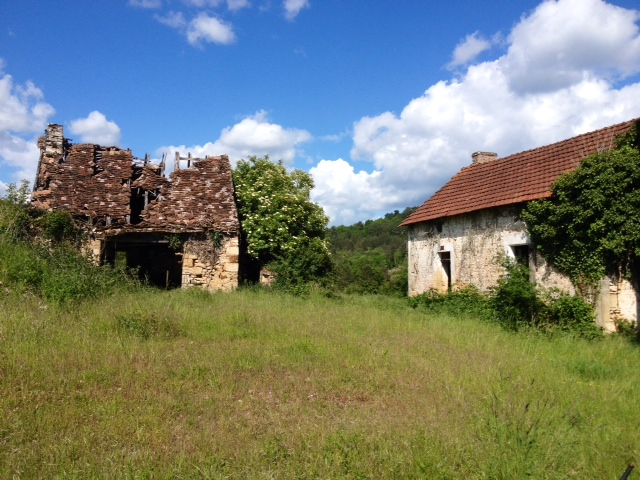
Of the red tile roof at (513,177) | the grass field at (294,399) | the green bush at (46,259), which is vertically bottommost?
the grass field at (294,399)

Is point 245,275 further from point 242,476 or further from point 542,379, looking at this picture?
point 242,476

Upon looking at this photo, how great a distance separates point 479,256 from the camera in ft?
47.5

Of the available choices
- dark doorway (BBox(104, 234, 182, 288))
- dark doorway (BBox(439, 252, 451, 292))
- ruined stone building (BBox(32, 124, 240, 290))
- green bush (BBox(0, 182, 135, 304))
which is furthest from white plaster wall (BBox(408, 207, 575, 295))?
dark doorway (BBox(104, 234, 182, 288))

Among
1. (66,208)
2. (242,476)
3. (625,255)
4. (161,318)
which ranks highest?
(66,208)

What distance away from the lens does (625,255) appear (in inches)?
424

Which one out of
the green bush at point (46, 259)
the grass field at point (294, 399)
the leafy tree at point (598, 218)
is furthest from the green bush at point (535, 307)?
the green bush at point (46, 259)

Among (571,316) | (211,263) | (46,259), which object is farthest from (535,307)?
(46,259)

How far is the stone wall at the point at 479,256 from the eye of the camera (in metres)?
10.9

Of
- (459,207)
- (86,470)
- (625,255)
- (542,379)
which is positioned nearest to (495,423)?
(542,379)

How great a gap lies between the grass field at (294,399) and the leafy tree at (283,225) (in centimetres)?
683

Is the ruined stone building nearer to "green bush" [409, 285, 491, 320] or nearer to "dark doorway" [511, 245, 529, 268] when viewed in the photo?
"green bush" [409, 285, 491, 320]

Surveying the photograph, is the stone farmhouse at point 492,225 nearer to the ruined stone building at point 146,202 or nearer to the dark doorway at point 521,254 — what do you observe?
the dark doorway at point 521,254

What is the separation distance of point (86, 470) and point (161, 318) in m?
5.11

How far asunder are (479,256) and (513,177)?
2705 millimetres
